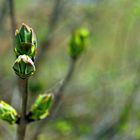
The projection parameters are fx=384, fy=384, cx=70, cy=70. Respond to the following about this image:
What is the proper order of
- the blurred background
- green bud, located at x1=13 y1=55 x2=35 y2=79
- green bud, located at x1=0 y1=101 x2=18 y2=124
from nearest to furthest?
green bud, located at x1=13 y1=55 x2=35 y2=79 → green bud, located at x1=0 y1=101 x2=18 y2=124 → the blurred background

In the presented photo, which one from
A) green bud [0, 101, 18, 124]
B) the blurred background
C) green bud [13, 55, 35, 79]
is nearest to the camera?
green bud [13, 55, 35, 79]

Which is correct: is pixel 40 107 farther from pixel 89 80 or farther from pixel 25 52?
pixel 89 80

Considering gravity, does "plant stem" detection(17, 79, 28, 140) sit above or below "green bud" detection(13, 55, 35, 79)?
below

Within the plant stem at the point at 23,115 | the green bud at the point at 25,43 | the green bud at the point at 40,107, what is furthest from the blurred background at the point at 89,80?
the green bud at the point at 25,43

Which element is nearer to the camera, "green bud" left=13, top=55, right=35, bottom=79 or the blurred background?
"green bud" left=13, top=55, right=35, bottom=79

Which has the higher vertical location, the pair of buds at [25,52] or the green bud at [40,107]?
the pair of buds at [25,52]

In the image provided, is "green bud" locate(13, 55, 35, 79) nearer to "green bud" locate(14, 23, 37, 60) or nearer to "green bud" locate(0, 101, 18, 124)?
"green bud" locate(14, 23, 37, 60)

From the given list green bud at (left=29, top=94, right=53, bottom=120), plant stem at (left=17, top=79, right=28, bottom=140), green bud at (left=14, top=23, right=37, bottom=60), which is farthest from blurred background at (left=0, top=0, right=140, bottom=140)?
green bud at (left=14, top=23, right=37, bottom=60)

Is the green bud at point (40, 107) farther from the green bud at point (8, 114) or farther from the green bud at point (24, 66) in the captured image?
the green bud at point (24, 66)

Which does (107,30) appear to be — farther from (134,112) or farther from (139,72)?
(139,72)
